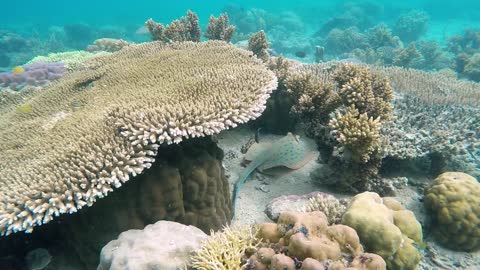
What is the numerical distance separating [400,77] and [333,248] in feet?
21.9

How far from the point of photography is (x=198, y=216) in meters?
3.91

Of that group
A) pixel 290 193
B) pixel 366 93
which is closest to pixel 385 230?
pixel 290 193

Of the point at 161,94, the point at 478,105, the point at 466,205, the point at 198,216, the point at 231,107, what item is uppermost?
the point at 161,94

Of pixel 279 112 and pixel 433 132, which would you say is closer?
pixel 433 132

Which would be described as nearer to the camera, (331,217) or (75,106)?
(331,217)

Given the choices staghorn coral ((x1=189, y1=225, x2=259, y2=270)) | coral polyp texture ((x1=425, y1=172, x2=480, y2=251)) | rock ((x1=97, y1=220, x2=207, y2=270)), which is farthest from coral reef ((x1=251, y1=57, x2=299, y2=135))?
staghorn coral ((x1=189, y1=225, x2=259, y2=270))

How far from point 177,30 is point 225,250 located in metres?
6.79

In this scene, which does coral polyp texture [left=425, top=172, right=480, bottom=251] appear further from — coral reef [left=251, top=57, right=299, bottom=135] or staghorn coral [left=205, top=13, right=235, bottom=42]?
staghorn coral [left=205, top=13, right=235, bottom=42]

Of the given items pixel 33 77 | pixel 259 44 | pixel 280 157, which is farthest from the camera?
pixel 33 77

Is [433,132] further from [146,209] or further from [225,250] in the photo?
[146,209]

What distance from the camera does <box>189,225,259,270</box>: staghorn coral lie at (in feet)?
8.33

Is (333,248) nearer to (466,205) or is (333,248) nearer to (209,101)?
(209,101)

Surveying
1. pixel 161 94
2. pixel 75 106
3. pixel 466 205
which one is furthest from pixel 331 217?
pixel 75 106

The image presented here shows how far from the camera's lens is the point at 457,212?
3.96 m
